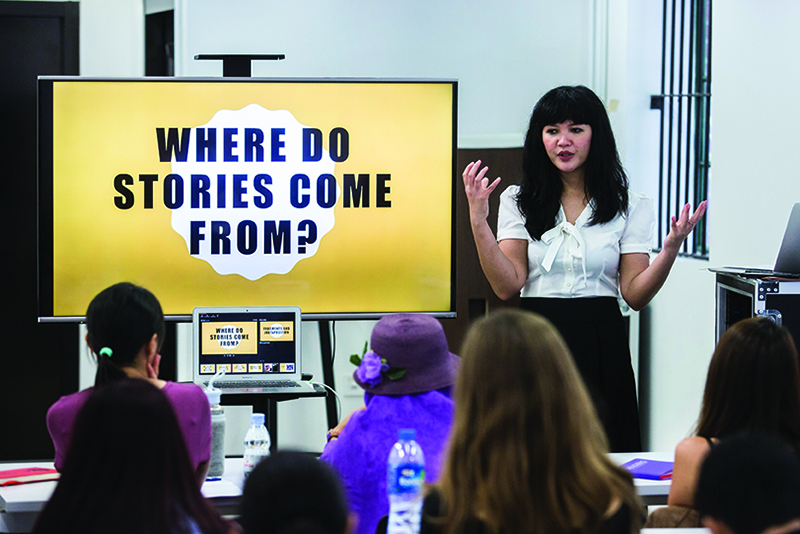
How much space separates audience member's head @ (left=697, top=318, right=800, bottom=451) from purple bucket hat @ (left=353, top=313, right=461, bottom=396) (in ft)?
1.77

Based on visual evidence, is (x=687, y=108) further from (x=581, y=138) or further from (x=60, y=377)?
(x=60, y=377)

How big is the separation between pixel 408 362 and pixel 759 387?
27.4 inches

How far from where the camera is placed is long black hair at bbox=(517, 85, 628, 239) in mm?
2668

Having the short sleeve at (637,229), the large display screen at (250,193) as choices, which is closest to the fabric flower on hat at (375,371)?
the short sleeve at (637,229)

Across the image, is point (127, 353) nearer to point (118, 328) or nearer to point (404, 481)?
point (118, 328)

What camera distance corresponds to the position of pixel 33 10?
419 cm

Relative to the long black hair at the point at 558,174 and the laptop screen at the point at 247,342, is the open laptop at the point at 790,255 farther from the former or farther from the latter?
the laptop screen at the point at 247,342

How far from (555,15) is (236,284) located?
7.79 feet

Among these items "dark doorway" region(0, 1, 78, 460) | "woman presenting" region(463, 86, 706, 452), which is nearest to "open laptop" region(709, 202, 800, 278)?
"woman presenting" region(463, 86, 706, 452)

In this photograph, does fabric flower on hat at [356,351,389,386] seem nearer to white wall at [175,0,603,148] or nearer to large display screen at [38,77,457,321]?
large display screen at [38,77,457,321]

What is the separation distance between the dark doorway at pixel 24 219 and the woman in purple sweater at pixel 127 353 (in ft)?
8.28

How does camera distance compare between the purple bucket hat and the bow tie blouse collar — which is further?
the bow tie blouse collar

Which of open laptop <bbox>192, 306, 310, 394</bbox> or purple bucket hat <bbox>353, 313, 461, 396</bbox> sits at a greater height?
purple bucket hat <bbox>353, 313, 461, 396</bbox>

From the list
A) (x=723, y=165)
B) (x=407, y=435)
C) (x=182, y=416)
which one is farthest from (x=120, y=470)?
(x=723, y=165)
